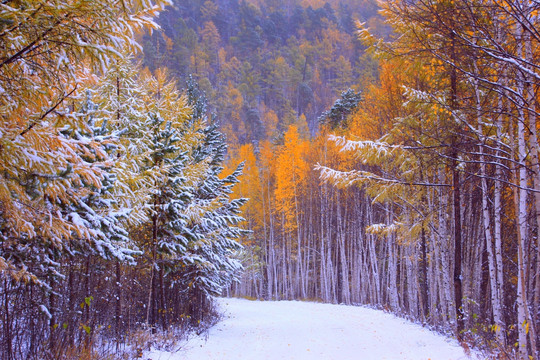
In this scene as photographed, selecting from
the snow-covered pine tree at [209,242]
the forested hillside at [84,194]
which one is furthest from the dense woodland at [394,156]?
the forested hillside at [84,194]

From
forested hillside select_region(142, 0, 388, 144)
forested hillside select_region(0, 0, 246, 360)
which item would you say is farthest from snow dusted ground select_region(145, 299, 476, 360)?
forested hillside select_region(142, 0, 388, 144)

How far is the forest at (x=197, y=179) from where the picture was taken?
3.34m

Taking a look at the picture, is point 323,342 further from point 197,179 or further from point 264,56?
point 264,56

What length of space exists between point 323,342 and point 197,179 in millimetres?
5581

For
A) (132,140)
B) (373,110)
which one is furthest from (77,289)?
(373,110)

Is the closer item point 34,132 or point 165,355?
point 34,132

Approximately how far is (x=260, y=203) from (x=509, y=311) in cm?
2019

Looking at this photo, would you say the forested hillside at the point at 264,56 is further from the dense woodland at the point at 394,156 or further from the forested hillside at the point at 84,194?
the forested hillside at the point at 84,194

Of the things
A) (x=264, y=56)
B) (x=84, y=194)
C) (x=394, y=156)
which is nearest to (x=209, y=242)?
(x=394, y=156)

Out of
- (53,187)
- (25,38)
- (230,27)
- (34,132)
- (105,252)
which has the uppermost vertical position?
(230,27)

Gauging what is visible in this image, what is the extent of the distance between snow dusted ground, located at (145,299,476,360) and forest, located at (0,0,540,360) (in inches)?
31.9

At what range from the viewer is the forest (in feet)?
10.9

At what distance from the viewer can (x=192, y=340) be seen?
354 inches

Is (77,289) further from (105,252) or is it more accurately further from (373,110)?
(373,110)
